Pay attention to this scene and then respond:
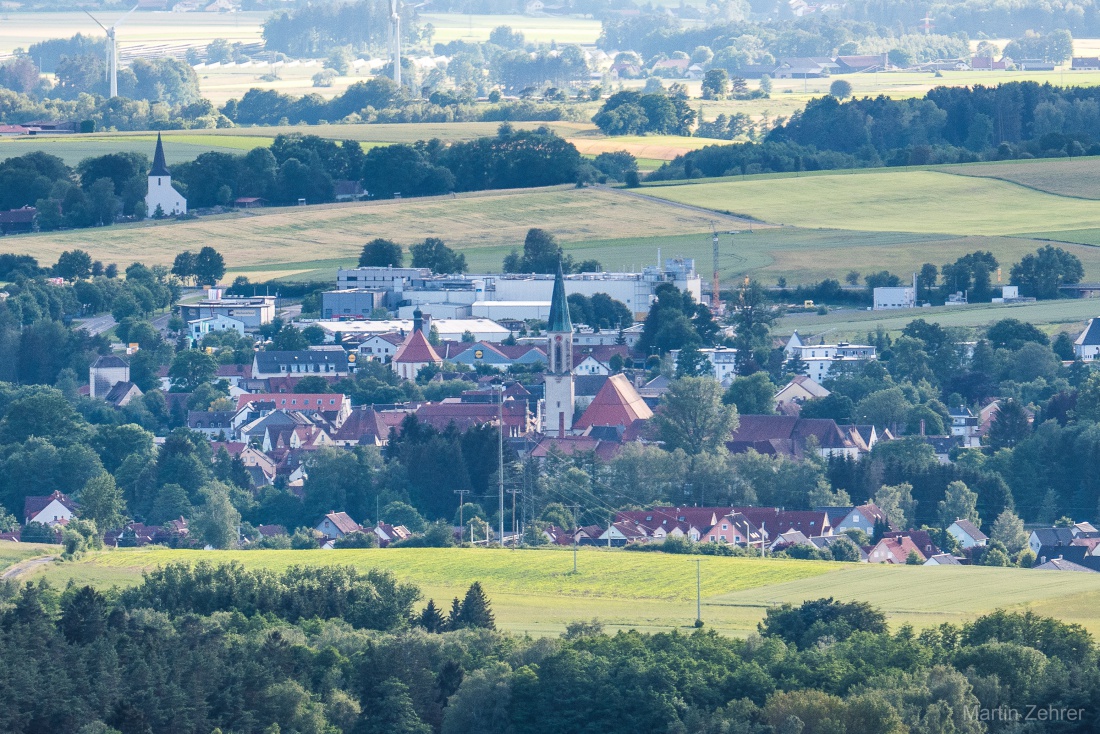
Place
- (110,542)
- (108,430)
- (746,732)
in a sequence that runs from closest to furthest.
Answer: (746,732), (110,542), (108,430)

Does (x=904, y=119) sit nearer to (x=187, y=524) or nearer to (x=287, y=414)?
(x=287, y=414)

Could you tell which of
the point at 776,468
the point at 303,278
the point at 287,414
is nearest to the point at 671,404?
the point at 776,468

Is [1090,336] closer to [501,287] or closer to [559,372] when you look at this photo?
[559,372]

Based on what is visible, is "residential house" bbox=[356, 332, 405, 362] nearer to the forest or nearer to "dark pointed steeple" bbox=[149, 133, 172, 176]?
"dark pointed steeple" bbox=[149, 133, 172, 176]

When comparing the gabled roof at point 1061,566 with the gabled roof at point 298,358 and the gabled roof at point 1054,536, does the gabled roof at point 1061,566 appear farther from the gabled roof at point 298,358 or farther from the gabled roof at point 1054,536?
the gabled roof at point 298,358

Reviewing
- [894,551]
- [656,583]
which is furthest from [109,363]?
[656,583]

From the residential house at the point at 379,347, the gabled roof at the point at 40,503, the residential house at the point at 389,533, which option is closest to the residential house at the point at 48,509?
the gabled roof at the point at 40,503
